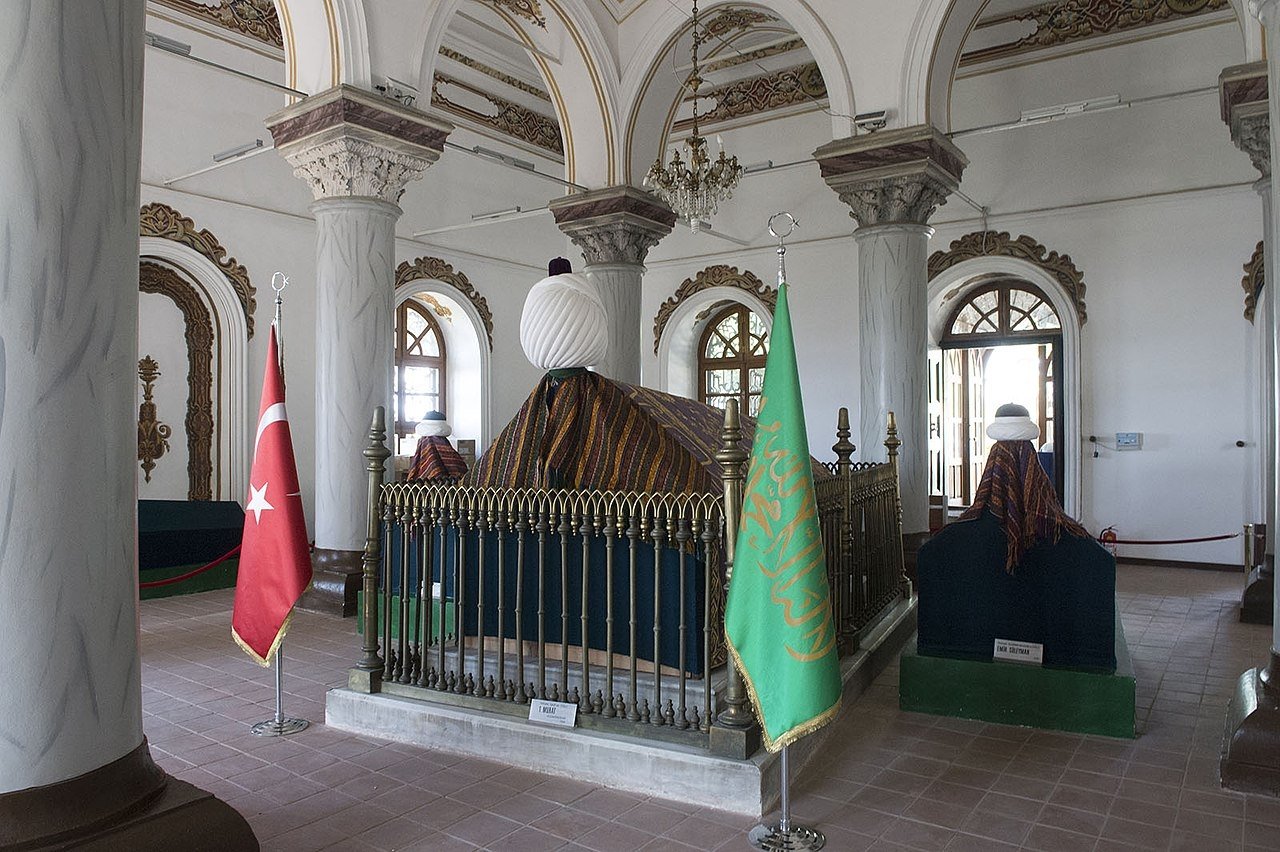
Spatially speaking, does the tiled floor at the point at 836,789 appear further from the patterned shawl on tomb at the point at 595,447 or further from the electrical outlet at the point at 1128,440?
the electrical outlet at the point at 1128,440

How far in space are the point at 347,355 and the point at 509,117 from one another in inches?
270

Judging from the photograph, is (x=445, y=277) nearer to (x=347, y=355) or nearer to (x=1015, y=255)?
(x=347, y=355)

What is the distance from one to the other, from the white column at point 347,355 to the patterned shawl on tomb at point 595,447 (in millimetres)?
2533

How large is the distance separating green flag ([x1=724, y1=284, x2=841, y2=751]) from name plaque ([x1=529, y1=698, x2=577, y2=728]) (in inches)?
34.7

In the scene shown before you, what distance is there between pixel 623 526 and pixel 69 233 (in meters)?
2.08

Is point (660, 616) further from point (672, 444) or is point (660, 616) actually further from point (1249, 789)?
point (1249, 789)

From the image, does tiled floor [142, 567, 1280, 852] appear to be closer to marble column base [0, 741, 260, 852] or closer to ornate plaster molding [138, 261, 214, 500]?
marble column base [0, 741, 260, 852]

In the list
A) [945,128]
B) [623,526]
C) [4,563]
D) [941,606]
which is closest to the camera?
[4,563]

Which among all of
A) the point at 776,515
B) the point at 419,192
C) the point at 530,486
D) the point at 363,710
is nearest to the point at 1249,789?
the point at 776,515

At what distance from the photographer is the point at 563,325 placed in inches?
146

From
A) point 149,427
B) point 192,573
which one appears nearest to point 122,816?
point 192,573

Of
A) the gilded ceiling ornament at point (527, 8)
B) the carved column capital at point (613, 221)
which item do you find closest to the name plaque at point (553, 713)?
the carved column capital at point (613, 221)

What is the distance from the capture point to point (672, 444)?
3.85 metres

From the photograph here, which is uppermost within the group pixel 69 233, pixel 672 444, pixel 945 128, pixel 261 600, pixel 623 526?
pixel 945 128
